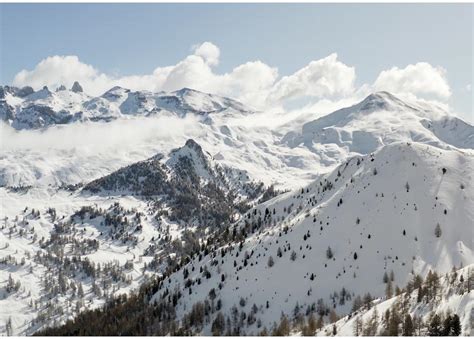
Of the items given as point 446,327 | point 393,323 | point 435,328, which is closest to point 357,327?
point 393,323

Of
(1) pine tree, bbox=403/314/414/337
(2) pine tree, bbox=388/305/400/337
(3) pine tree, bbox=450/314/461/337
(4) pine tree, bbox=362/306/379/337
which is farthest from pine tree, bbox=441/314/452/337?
(4) pine tree, bbox=362/306/379/337

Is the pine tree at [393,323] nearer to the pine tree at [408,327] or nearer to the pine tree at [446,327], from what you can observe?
the pine tree at [408,327]

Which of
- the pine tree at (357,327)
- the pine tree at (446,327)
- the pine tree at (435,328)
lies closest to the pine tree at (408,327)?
the pine tree at (435,328)

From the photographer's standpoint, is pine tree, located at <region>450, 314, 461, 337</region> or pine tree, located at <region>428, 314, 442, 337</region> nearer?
pine tree, located at <region>450, 314, 461, 337</region>

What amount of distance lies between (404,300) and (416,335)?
22.2m

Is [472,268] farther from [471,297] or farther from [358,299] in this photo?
[358,299]

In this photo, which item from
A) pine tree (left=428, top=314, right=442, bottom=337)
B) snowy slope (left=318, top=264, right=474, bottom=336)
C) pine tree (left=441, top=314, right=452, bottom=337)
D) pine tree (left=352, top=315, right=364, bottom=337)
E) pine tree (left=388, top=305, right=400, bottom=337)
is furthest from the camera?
pine tree (left=352, top=315, right=364, bottom=337)

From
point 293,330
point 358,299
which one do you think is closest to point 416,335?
point 293,330

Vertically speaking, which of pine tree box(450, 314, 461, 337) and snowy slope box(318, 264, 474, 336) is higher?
snowy slope box(318, 264, 474, 336)

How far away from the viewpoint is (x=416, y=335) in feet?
398

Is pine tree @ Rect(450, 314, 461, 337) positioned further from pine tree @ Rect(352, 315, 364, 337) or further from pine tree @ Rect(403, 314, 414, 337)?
pine tree @ Rect(352, 315, 364, 337)

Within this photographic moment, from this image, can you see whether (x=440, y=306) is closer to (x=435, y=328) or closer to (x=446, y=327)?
(x=435, y=328)

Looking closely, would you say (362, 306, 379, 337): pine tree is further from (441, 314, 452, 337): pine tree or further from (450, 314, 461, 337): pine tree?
(450, 314, 461, 337): pine tree

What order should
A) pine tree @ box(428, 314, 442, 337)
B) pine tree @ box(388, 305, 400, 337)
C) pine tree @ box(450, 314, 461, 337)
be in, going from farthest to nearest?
pine tree @ box(388, 305, 400, 337)
pine tree @ box(428, 314, 442, 337)
pine tree @ box(450, 314, 461, 337)
